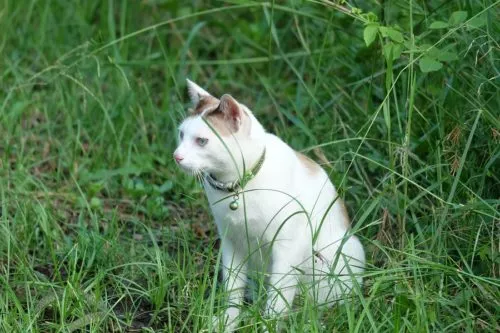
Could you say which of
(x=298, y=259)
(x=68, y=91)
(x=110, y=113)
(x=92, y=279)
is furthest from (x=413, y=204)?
(x=68, y=91)

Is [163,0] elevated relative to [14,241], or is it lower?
elevated

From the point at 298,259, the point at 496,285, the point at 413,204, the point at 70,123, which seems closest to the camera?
the point at 496,285

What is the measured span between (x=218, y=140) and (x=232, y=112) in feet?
0.33

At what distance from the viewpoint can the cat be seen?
3383 mm

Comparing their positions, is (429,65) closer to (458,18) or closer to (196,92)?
(458,18)

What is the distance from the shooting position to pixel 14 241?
3.82 m

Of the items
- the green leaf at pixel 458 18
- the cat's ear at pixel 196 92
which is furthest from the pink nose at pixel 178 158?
the green leaf at pixel 458 18

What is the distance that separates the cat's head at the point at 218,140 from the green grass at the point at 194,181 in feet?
1.09

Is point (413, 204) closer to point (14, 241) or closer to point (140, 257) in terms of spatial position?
point (140, 257)

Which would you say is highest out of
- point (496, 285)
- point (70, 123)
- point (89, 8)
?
point (89, 8)

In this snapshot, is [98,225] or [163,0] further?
[163,0]

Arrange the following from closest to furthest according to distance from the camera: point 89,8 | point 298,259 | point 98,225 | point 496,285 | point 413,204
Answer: point 496,285 < point 298,259 < point 413,204 < point 98,225 < point 89,8

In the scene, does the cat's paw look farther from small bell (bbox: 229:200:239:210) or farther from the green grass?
small bell (bbox: 229:200:239:210)

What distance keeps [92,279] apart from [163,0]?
9.13 feet
